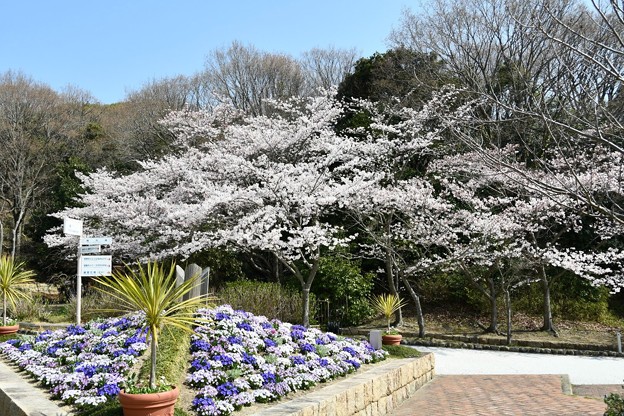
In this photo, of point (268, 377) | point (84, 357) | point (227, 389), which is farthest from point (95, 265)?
point (227, 389)

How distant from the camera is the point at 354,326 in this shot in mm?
14508

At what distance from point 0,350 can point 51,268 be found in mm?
14008

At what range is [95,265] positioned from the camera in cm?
935

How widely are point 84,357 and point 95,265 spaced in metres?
3.38

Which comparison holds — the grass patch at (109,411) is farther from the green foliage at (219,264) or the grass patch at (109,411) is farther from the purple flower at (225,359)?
the green foliage at (219,264)

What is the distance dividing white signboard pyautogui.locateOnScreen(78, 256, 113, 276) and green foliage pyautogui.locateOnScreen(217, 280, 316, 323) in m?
3.75

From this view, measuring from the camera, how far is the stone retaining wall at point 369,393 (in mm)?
5117

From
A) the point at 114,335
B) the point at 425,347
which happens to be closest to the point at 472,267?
the point at 425,347

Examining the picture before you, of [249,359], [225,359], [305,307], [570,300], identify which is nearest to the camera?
[225,359]

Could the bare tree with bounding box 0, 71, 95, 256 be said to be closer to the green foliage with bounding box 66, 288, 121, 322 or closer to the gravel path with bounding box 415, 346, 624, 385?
the green foliage with bounding box 66, 288, 121, 322

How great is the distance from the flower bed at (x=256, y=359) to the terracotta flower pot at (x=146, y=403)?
0.65m

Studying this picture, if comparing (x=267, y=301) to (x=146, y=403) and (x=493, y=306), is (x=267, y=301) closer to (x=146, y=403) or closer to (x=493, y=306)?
(x=493, y=306)

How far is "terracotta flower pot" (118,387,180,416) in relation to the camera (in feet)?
13.7

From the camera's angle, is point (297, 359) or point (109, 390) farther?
point (297, 359)
